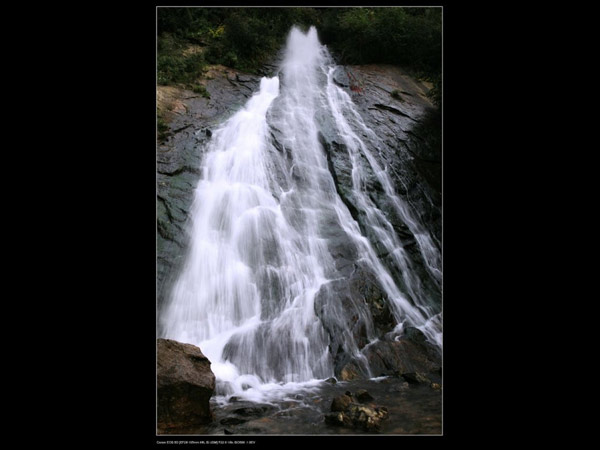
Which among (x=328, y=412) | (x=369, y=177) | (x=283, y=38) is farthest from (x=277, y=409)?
(x=283, y=38)

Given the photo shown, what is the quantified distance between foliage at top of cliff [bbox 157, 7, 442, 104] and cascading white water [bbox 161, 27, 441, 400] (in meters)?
2.13

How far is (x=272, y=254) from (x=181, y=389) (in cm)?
304

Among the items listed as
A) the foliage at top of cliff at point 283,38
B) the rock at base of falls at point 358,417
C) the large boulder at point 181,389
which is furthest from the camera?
the foliage at top of cliff at point 283,38

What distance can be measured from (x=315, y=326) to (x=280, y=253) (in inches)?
55.8

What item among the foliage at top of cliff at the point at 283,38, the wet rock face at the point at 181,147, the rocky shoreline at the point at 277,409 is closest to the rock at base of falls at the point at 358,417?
the rocky shoreline at the point at 277,409

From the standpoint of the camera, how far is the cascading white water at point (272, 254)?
554 cm

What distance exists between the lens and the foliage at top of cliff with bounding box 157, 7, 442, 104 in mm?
9258

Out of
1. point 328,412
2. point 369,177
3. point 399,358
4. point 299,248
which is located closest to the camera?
point 328,412

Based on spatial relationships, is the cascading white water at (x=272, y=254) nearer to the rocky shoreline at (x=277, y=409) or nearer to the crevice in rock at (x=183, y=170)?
the crevice in rock at (x=183, y=170)

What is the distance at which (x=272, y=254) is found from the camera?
6652 millimetres

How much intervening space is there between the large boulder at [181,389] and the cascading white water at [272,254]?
34.5 inches

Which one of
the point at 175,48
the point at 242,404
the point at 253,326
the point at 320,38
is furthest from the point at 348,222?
the point at 320,38

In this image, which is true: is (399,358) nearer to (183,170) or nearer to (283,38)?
(183,170)
